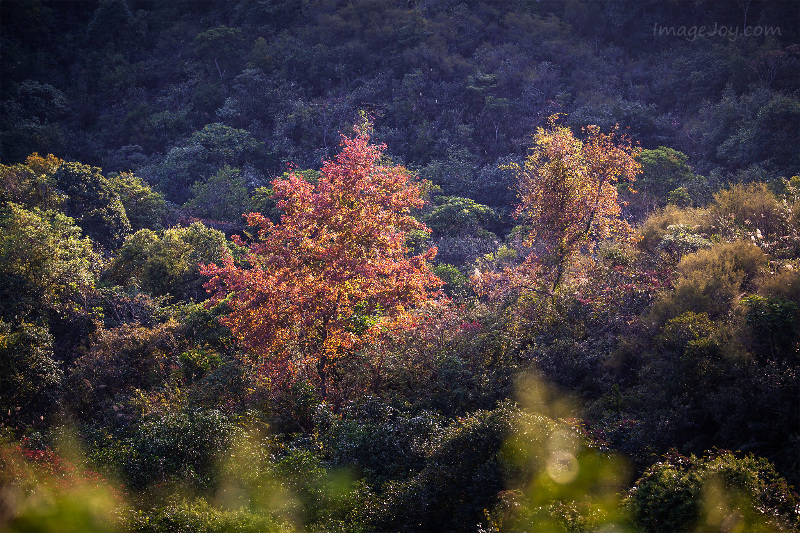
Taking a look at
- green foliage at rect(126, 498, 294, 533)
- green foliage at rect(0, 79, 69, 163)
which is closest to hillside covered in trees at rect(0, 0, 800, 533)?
green foliage at rect(126, 498, 294, 533)

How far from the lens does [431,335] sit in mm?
12336

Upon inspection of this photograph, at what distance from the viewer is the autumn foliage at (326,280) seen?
1200 cm

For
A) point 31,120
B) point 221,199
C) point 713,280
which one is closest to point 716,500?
point 713,280

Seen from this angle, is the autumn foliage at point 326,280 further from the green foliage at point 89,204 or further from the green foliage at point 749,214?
the green foliage at point 89,204

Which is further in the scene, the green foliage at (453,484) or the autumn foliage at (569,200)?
the autumn foliage at (569,200)

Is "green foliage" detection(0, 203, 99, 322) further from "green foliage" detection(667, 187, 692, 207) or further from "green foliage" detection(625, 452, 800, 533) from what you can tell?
"green foliage" detection(667, 187, 692, 207)

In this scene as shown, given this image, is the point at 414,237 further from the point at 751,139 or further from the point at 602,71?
the point at 602,71

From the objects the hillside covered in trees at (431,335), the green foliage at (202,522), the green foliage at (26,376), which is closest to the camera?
the green foliage at (202,522)

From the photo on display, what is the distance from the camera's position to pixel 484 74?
33.4 meters

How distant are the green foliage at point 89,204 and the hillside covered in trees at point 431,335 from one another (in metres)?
0.09

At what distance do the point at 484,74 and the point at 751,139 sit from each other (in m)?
15.2

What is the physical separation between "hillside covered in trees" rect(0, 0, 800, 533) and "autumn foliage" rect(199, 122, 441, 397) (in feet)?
0.22

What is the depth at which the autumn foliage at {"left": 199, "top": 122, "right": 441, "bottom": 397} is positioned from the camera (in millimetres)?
12000

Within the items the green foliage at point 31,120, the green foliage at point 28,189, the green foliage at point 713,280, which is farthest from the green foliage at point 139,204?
the green foliage at point 713,280
